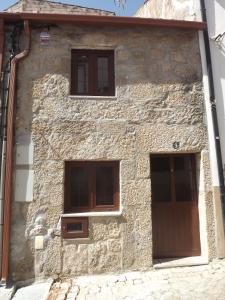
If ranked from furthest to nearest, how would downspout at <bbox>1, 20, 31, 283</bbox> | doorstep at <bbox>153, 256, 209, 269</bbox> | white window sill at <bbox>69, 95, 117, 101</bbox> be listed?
white window sill at <bbox>69, 95, 117, 101</bbox> → doorstep at <bbox>153, 256, 209, 269</bbox> → downspout at <bbox>1, 20, 31, 283</bbox>

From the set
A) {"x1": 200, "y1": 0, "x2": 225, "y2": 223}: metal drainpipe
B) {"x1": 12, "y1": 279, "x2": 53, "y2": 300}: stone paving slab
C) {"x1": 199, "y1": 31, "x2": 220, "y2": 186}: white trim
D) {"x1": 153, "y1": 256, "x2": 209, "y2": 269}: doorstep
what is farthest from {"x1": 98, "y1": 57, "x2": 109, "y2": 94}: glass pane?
{"x1": 12, "y1": 279, "x2": 53, "y2": 300}: stone paving slab

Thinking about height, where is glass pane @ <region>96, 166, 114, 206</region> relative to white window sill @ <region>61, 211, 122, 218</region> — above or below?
above

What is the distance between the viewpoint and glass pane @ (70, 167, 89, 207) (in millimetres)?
5496

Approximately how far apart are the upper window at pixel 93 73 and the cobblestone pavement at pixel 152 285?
134 inches

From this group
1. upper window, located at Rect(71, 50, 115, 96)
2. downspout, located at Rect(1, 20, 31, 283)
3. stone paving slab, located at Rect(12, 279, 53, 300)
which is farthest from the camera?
upper window, located at Rect(71, 50, 115, 96)

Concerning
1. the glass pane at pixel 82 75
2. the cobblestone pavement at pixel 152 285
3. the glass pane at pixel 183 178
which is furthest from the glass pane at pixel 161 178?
the glass pane at pixel 82 75

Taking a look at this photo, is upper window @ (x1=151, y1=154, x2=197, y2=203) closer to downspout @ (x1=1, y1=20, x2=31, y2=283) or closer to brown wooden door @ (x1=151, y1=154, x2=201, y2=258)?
brown wooden door @ (x1=151, y1=154, x2=201, y2=258)

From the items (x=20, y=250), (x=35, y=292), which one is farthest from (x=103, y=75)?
(x=35, y=292)

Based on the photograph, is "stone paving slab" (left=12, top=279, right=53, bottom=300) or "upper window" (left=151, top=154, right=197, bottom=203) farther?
"upper window" (left=151, top=154, right=197, bottom=203)

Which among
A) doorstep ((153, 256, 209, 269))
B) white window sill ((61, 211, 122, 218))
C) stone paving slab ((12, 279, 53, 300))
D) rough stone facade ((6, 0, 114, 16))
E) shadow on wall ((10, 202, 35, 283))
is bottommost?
stone paving slab ((12, 279, 53, 300))

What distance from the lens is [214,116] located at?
19.0 ft

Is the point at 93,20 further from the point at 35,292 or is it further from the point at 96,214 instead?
the point at 35,292

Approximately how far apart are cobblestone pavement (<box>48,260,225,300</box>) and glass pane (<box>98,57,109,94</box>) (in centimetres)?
346

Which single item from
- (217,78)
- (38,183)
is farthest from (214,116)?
(38,183)
